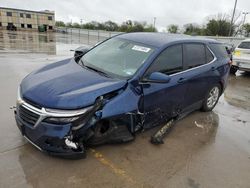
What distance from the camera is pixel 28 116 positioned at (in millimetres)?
2689

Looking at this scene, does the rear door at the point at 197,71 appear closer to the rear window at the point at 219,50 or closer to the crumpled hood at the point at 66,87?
the rear window at the point at 219,50

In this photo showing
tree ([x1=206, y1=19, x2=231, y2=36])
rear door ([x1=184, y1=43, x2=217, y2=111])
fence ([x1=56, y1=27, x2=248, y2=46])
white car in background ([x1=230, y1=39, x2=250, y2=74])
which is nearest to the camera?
rear door ([x1=184, y1=43, x2=217, y2=111])

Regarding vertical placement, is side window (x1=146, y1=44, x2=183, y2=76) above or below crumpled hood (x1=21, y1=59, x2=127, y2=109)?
above

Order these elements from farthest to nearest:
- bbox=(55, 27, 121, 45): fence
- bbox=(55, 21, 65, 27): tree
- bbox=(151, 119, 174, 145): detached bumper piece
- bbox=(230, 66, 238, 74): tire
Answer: bbox=(55, 21, 65, 27): tree, bbox=(55, 27, 121, 45): fence, bbox=(230, 66, 238, 74): tire, bbox=(151, 119, 174, 145): detached bumper piece

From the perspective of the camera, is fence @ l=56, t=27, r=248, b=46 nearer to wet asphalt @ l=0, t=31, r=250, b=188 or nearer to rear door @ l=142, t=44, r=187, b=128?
rear door @ l=142, t=44, r=187, b=128

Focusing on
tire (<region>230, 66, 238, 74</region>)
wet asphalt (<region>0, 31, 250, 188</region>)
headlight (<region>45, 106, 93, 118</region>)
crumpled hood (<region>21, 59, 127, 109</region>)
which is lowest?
wet asphalt (<region>0, 31, 250, 188</region>)

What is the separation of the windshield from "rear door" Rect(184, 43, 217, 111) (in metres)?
0.95

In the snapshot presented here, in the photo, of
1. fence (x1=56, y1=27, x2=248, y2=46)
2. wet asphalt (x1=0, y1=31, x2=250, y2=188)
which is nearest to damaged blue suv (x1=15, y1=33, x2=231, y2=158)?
wet asphalt (x1=0, y1=31, x2=250, y2=188)

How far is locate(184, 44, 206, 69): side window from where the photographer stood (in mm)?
4047

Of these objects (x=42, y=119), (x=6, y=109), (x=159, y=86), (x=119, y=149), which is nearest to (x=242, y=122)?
(x=159, y=86)

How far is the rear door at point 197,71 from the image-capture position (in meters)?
4.04

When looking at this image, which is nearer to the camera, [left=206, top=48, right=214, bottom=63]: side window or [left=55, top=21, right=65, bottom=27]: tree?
[left=206, top=48, right=214, bottom=63]: side window

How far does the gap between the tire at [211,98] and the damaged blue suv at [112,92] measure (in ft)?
0.84

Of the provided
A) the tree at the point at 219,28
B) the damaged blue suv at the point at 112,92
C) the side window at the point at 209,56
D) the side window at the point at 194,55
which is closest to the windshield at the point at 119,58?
the damaged blue suv at the point at 112,92
